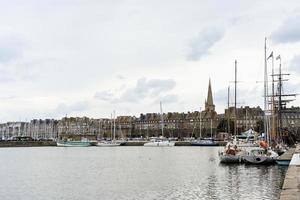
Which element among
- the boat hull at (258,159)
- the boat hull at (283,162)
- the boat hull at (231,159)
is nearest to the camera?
the boat hull at (283,162)

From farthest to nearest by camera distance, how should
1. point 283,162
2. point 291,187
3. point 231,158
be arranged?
point 231,158, point 283,162, point 291,187

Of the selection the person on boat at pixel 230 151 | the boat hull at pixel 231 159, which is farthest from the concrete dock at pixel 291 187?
the person on boat at pixel 230 151

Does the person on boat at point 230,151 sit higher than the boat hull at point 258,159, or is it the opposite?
the person on boat at point 230,151

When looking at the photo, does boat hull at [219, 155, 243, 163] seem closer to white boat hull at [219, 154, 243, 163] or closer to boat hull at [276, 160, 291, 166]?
white boat hull at [219, 154, 243, 163]

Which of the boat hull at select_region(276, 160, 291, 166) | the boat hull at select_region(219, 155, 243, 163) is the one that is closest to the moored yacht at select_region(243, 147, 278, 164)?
the boat hull at select_region(219, 155, 243, 163)

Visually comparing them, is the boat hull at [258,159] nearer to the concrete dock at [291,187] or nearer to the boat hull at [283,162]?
the boat hull at [283,162]

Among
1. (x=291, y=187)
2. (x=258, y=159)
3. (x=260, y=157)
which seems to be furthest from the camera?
(x=258, y=159)

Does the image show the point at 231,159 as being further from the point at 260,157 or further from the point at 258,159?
the point at 260,157

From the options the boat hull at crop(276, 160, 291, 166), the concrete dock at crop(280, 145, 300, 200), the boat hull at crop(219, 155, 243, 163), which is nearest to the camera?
the concrete dock at crop(280, 145, 300, 200)

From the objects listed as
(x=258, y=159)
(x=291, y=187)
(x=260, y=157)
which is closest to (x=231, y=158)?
(x=258, y=159)

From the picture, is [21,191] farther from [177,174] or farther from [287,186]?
[287,186]

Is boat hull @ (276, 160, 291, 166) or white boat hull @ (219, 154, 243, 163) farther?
white boat hull @ (219, 154, 243, 163)

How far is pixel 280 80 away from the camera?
245ft

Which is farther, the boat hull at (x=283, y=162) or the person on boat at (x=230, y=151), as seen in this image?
the person on boat at (x=230, y=151)
